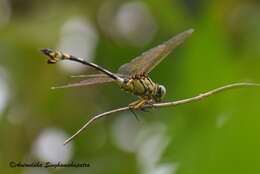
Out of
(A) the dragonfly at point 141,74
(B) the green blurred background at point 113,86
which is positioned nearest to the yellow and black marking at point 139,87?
(A) the dragonfly at point 141,74

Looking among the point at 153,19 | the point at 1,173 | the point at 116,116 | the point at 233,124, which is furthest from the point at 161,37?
the point at 233,124

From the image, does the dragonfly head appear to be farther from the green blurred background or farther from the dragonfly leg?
the green blurred background

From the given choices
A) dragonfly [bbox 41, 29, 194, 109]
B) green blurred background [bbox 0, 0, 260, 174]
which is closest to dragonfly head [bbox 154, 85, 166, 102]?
dragonfly [bbox 41, 29, 194, 109]

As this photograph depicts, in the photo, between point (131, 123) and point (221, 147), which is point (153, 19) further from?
point (221, 147)

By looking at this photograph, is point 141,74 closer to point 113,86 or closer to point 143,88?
point 143,88

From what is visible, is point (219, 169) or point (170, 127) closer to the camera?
point (219, 169)

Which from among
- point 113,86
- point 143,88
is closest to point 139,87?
point 143,88
